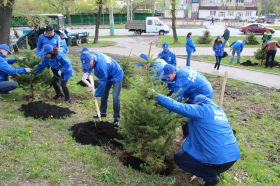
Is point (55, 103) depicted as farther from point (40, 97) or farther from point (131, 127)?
point (131, 127)

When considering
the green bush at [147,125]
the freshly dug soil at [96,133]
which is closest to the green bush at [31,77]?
the freshly dug soil at [96,133]

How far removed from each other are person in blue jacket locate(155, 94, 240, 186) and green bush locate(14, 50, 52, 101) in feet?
13.9

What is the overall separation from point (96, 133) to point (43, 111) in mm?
1727

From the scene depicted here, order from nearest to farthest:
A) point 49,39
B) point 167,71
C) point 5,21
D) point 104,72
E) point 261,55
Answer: point 167,71 → point 104,72 → point 49,39 → point 5,21 → point 261,55

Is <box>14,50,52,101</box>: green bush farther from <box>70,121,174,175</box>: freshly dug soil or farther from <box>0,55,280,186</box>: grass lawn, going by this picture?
<box>70,121,174,175</box>: freshly dug soil

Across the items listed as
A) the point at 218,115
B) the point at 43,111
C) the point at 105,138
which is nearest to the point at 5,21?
the point at 43,111

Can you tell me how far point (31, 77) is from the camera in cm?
768

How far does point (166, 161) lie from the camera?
5.46 metres

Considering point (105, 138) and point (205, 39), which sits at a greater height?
point (205, 39)

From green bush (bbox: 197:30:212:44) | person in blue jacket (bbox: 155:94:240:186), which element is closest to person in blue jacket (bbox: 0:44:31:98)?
person in blue jacket (bbox: 155:94:240:186)

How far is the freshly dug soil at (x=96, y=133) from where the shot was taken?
586 centimetres

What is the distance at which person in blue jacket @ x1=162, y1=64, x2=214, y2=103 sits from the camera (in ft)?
18.4

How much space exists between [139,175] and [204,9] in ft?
280

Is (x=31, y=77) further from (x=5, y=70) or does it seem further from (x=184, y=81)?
(x=184, y=81)
